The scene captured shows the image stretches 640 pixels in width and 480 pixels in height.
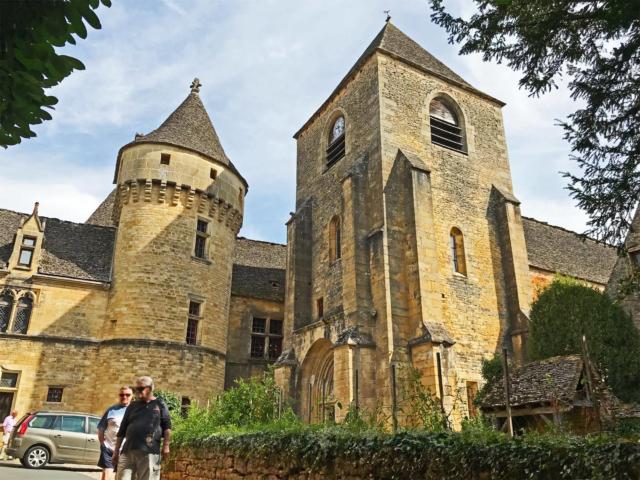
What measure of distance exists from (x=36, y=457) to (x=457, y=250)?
13.9 meters

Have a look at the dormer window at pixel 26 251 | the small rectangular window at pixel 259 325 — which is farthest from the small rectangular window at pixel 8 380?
the small rectangular window at pixel 259 325

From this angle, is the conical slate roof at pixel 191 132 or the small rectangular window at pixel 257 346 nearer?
the conical slate roof at pixel 191 132

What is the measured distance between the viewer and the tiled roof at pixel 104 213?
25312 millimetres

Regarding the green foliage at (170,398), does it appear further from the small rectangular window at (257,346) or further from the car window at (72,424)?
the small rectangular window at (257,346)

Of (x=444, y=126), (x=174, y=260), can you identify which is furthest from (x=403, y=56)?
(x=174, y=260)

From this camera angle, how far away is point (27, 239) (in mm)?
18984

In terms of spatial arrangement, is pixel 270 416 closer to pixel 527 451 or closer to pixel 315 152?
pixel 527 451

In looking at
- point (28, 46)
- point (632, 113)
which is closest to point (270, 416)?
point (632, 113)

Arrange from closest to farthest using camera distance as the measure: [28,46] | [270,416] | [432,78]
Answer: [28,46] → [270,416] → [432,78]

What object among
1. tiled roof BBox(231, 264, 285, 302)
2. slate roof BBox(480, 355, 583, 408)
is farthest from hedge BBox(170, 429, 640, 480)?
tiled roof BBox(231, 264, 285, 302)

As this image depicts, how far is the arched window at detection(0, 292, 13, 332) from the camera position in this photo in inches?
694

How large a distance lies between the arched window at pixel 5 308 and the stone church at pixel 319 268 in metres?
0.05

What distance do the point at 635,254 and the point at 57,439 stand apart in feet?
60.3

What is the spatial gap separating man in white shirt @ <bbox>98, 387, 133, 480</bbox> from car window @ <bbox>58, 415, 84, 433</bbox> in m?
6.81
